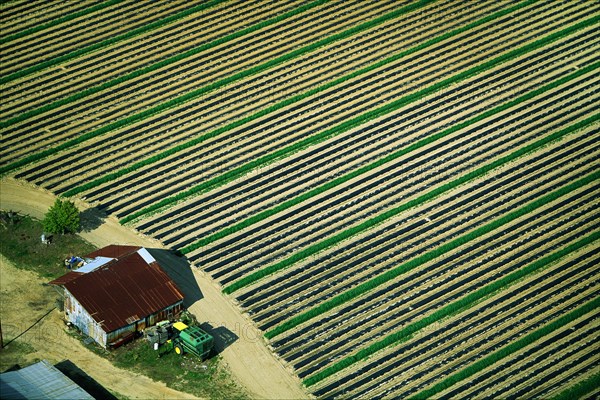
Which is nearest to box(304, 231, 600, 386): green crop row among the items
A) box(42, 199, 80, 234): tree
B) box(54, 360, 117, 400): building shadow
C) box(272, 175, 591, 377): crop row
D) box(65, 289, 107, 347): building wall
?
box(272, 175, 591, 377): crop row

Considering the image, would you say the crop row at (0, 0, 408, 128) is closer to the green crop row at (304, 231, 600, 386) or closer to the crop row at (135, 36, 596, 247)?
the crop row at (135, 36, 596, 247)

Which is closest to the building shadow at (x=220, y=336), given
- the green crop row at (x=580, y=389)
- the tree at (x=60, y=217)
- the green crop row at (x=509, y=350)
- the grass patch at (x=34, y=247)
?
the grass patch at (x=34, y=247)

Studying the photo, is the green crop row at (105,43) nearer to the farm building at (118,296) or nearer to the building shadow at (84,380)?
the farm building at (118,296)

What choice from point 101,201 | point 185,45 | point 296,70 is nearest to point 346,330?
point 101,201

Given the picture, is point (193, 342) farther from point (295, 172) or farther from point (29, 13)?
point (29, 13)

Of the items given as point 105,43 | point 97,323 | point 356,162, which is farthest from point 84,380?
point 105,43
